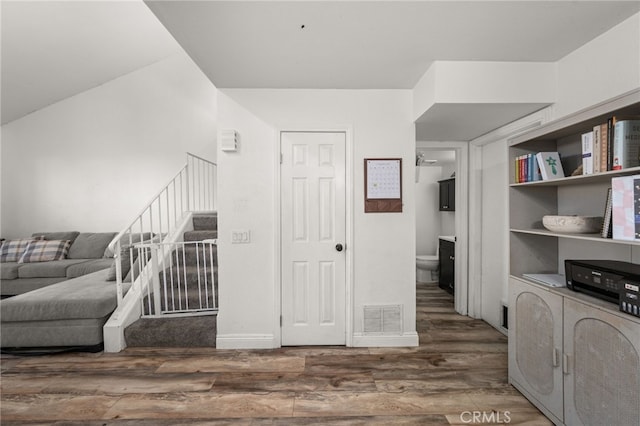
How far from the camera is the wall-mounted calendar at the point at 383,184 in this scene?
2.59 meters

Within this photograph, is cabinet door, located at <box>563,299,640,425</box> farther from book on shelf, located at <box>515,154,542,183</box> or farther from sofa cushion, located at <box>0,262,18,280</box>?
sofa cushion, located at <box>0,262,18,280</box>

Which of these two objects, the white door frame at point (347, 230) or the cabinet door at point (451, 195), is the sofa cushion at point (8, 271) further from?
the cabinet door at point (451, 195)

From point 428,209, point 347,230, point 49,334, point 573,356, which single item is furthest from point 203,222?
point 428,209

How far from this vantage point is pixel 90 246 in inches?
174

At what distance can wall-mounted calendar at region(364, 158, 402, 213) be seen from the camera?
8.49 feet

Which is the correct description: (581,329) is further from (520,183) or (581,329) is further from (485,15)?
(485,15)

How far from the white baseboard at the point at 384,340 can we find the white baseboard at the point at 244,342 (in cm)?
77

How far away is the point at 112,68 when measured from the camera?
4656 millimetres

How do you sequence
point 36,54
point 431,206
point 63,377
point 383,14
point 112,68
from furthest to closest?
1. point 431,206
2. point 112,68
3. point 36,54
4. point 63,377
5. point 383,14

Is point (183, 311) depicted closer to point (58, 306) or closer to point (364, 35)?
point (58, 306)

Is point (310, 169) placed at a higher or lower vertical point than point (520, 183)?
higher

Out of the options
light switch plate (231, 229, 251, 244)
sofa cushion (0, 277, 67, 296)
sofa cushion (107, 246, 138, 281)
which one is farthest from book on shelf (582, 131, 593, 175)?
sofa cushion (0, 277, 67, 296)

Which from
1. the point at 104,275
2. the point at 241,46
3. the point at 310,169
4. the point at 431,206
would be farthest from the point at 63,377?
the point at 431,206

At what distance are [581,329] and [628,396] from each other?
1.01 ft
